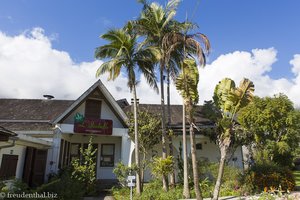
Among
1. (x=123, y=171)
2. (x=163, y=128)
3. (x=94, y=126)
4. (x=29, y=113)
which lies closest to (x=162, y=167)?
(x=123, y=171)

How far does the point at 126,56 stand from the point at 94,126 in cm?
566

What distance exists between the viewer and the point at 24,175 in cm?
1412

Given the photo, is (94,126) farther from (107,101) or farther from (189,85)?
(189,85)

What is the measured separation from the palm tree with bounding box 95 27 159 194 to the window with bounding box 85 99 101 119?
3.68 meters

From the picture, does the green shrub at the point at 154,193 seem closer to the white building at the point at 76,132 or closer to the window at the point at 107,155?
the white building at the point at 76,132

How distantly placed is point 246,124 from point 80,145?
48.0 ft

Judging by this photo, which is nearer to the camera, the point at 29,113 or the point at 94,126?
the point at 94,126

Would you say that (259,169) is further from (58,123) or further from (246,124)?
(58,123)

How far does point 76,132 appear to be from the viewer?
54.1ft

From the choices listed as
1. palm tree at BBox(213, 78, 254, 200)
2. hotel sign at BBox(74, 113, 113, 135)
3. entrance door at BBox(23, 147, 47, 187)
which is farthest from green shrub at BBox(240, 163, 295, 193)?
entrance door at BBox(23, 147, 47, 187)

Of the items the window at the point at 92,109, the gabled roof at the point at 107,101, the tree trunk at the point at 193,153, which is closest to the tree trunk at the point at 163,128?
the gabled roof at the point at 107,101

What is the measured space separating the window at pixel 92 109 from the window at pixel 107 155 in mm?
3472

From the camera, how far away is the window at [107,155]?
19594 millimetres

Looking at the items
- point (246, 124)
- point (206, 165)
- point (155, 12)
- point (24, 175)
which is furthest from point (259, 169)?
point (24, 175)
